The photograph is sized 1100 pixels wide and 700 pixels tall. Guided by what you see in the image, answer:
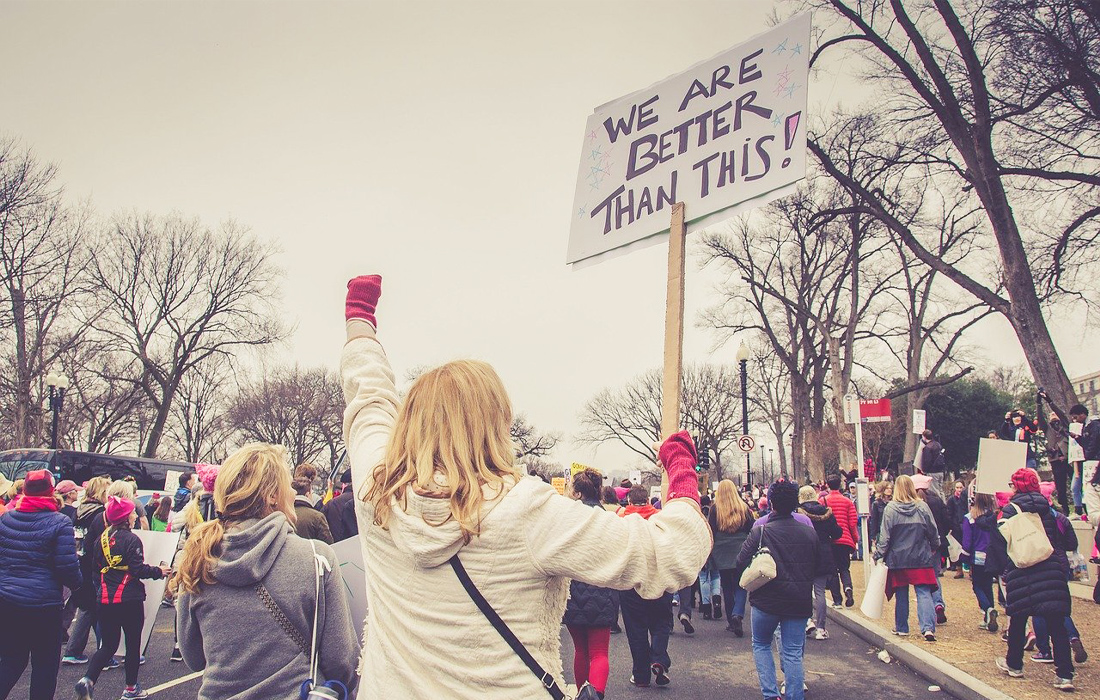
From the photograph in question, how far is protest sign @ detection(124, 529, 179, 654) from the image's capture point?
673 cm

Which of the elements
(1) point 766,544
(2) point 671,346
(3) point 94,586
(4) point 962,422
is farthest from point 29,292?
(4) point 962,422

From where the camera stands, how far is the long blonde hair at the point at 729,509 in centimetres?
1045

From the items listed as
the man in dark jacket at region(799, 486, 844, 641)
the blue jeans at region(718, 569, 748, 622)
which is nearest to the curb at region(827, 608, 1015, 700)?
the man in dark jacket at region(799, 486, 844, 641)

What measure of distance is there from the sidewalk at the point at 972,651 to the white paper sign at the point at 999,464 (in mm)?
1804

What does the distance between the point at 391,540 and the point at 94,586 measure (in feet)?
21.6

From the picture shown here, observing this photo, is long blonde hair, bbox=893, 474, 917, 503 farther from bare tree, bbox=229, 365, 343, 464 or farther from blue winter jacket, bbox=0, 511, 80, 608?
bare tree, bbox=229, 365, 343, 464

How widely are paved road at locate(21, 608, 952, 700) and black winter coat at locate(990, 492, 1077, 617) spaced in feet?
3.68

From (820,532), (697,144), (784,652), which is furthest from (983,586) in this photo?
(697,144)

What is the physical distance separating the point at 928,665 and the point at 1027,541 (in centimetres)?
163

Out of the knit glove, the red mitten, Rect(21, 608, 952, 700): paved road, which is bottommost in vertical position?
Rect(21, 608, 952, 700): paved road

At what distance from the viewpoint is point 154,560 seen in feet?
22.5

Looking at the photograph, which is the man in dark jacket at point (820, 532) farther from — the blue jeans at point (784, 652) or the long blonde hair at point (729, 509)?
the blue jeans at point (784, 652)

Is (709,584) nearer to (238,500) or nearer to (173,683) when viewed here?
(173,683)

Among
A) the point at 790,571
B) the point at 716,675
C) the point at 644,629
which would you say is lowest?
the point at 716,675
